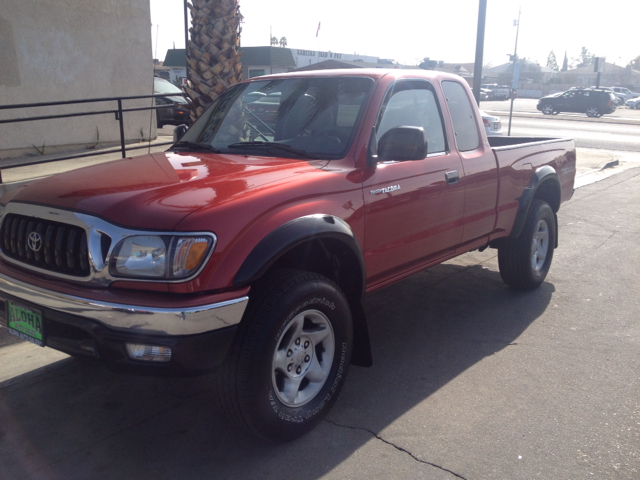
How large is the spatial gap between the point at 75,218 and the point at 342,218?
1.40 metres

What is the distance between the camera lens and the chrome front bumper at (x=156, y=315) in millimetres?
2654

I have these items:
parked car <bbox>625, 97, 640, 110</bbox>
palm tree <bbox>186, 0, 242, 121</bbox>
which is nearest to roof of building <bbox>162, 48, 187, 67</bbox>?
parked car <bbox>625, 97, 640, 110</bbox>

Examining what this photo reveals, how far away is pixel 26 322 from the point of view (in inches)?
121

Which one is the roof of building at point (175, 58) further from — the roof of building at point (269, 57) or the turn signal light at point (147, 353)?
the turn signal light at point (147, 353)

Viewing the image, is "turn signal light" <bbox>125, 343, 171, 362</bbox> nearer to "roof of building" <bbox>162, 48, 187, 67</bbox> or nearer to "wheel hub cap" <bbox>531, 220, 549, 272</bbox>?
"wheel hub cap" <bbox>531, 220, 549, 272</bbox>

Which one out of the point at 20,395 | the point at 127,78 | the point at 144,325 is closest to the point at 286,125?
the point at 144,325

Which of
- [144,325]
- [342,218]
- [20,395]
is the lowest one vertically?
[20,395]

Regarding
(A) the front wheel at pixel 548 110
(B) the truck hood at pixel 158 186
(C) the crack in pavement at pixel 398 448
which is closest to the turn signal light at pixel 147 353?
(B) the truck hood at pixel 158 186

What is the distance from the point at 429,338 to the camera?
4.64 m

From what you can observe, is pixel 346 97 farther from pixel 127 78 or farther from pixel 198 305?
pixel 127 78

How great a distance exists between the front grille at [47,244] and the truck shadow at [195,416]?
68 cm

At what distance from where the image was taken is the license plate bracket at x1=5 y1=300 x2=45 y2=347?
2986 millimetres

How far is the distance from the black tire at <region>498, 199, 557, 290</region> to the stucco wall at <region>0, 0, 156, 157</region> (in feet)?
22.9

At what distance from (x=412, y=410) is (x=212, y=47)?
232 inches
